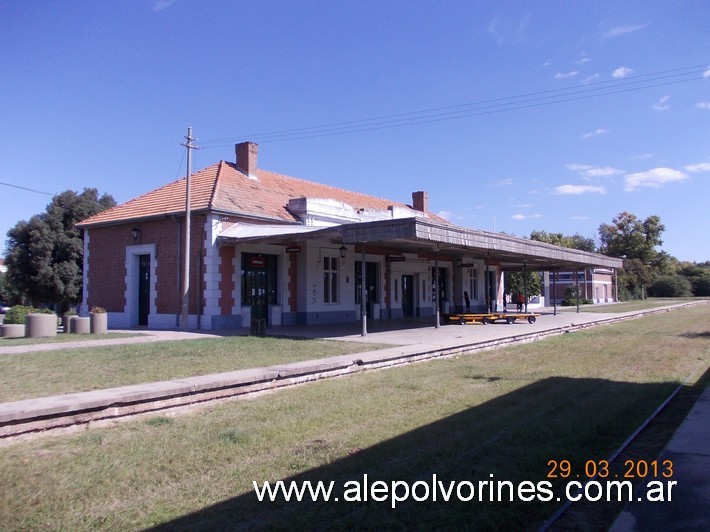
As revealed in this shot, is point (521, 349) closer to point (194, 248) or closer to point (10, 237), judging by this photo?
point (194, 248)

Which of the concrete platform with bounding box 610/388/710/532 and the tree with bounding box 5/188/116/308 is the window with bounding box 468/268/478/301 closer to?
the tree with bounding box 5/188/116/308

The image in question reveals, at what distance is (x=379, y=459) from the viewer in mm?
5574

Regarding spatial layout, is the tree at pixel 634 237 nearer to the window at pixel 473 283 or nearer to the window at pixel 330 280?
the window at pixel 473 283

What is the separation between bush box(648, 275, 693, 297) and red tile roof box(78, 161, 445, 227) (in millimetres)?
78602

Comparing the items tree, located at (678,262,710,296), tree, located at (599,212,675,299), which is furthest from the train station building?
tree, located at (678,262,710,296)

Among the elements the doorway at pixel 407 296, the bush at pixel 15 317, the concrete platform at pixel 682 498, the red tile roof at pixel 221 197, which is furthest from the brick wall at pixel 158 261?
the concrete platform at pixel 682 498

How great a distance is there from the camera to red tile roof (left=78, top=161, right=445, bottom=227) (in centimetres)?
2108

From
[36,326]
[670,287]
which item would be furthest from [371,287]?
[670,287]

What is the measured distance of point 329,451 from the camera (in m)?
5.88

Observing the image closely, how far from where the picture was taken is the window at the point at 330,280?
78.0ft

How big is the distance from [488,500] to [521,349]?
39.3 feet

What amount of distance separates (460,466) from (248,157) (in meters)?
22.2

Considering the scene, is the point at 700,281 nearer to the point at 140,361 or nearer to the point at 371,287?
the point at 371,287

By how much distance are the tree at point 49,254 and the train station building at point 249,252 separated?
1312 centimetres
